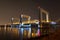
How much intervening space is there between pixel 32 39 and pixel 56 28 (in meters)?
0.41

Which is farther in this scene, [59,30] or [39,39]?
[59,30]

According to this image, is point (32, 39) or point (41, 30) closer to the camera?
point (32, 39)

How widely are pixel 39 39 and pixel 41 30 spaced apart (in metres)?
0.29

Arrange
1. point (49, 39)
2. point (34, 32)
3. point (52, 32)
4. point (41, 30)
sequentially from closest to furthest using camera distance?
point (49, 39)
point (52, 32)
point (41, 30)
point (34, 32)

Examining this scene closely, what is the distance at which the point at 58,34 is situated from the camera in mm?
1559

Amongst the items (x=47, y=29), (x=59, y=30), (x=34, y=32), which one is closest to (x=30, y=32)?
(x=34, y=32)

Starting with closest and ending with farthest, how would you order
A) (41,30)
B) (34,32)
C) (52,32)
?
(52,32) < (41,30) < (34,32)

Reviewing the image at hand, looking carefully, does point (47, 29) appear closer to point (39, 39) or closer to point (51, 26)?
point (51, 26)

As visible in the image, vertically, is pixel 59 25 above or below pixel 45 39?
above

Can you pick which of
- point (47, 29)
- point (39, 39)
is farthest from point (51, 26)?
point (39, 39)

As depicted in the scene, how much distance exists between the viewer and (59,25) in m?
1.72

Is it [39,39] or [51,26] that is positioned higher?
[51,26]

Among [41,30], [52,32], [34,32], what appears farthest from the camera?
[34,32]

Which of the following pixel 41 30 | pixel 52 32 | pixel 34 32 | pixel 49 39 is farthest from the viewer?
pixel 34 32
